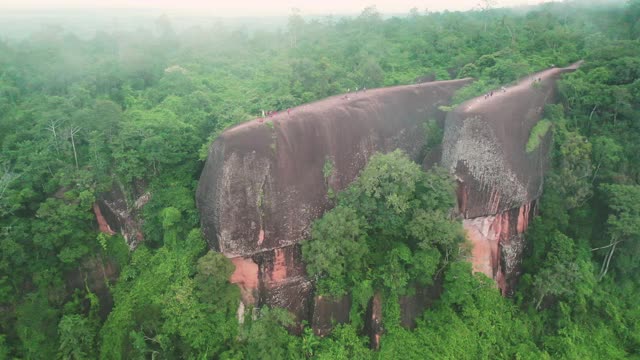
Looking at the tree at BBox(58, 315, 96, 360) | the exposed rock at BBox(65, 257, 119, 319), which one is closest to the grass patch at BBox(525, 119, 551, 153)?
the exposed rock at BBox(65, 257, 119, 319)

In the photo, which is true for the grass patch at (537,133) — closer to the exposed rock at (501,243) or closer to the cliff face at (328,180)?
the cliff face at (328,180)

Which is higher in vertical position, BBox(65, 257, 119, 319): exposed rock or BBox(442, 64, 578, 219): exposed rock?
BBox(442, 64, 578, 219): exposed rock

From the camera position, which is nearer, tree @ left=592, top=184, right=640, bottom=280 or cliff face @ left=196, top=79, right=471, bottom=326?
cliff face @ left=196, top=79, right=471, bottom=326

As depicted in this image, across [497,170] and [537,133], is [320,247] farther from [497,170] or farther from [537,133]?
[537,133]

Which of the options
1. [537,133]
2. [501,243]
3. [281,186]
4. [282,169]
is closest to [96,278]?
[281,186]

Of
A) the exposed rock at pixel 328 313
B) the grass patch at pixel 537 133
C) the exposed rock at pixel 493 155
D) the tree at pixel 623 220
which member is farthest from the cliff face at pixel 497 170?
the exposed rock at pixel 328 313

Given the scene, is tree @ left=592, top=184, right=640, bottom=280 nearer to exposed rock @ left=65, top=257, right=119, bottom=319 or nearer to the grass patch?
the grass patch

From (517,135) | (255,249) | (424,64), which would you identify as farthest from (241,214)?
(424,64)

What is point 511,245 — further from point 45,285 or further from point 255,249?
point 45,285
